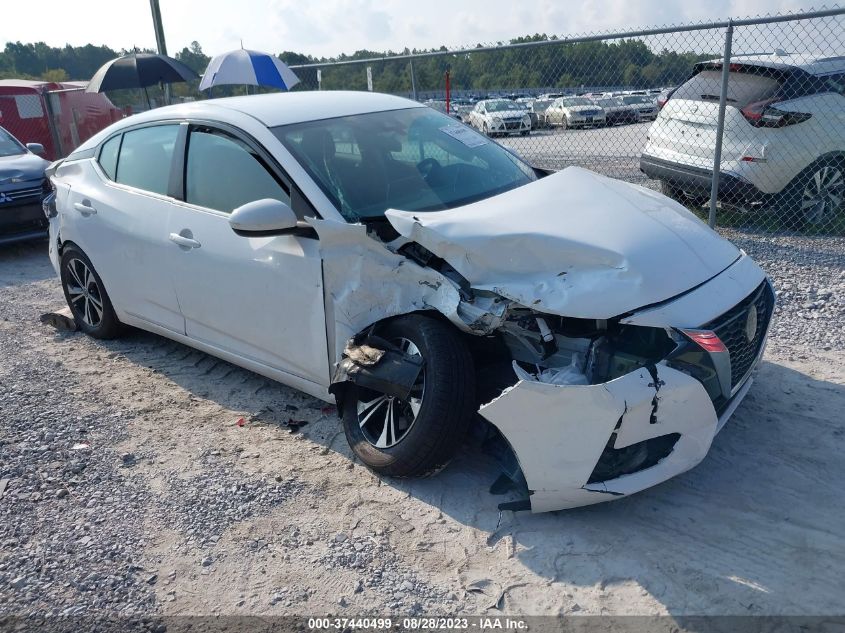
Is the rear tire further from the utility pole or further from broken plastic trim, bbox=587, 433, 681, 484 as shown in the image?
the utility pole

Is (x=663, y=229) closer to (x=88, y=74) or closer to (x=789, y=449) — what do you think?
(x=789, y=449)

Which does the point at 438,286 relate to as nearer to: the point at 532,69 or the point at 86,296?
the point at 86,296

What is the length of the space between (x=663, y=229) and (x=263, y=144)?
2103 mm

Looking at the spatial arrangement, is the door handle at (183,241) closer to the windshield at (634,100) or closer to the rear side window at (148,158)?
the rear side window at (148,158)

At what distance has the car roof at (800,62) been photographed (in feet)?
23.6

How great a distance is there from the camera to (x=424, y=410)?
131 inches

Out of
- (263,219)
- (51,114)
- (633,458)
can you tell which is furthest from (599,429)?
(51,114)

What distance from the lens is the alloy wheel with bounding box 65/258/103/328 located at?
18.1ft

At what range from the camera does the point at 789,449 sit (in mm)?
3688

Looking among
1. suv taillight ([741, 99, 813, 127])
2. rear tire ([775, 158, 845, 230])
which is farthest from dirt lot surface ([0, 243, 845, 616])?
suv taillight ([741, 99, 813, 127])

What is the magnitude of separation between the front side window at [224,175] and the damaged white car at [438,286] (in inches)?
0.5

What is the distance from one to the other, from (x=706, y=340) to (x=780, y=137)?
5.07 metres

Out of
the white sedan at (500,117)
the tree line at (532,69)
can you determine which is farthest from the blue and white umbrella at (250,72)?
the white sedan at (500,117)

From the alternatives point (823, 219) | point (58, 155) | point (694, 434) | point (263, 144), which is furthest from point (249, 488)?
point (58, 155)
